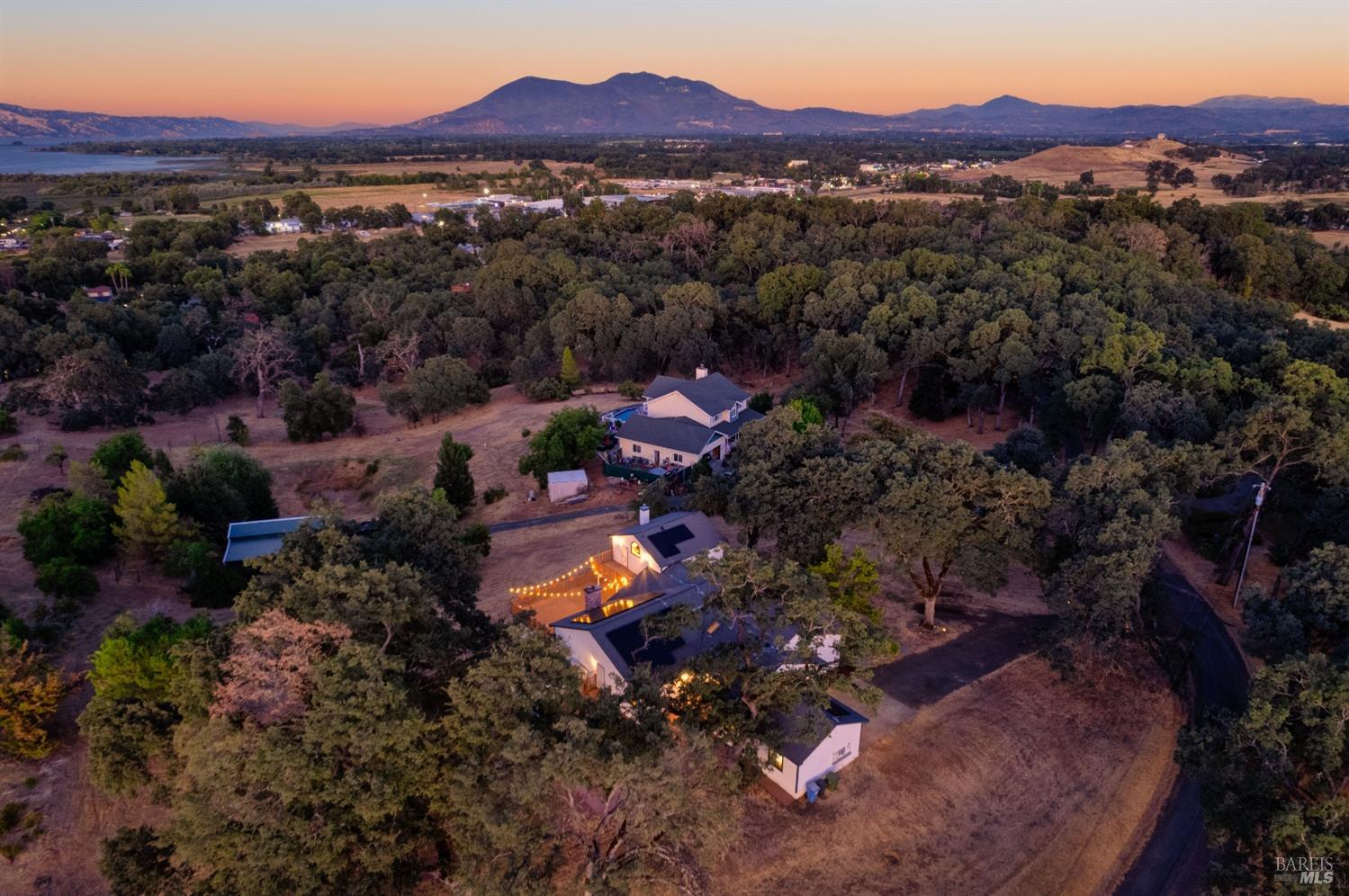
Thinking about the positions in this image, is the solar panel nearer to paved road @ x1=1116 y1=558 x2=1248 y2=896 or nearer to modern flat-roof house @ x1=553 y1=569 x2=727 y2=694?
modern flat-roof house @ x1=553 y1=569 x2=727 y2=694

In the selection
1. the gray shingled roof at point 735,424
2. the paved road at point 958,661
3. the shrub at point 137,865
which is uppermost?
Result: the gray shingled roof at point 735,424

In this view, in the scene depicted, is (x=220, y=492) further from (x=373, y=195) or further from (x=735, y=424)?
(x=373, y=195)

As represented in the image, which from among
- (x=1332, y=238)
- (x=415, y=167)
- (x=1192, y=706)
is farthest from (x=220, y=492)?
(x=415, y=167)

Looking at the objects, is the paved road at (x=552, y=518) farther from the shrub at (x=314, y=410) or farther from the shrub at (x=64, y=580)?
the shrub at (x=314, y=410)

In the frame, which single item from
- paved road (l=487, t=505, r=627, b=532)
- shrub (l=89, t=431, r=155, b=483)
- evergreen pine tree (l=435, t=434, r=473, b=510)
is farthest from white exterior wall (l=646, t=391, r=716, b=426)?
shrub (l=89, t=431, r=155, b=483)

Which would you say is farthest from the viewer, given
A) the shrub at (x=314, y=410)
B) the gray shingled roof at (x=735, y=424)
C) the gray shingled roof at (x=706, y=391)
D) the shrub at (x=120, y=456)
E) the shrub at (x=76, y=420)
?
the shrub at (x=76, y=420)

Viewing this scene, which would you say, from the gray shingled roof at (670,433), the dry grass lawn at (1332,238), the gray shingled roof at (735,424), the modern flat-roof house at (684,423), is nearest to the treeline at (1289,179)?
the dry grass lawn at (1332,238)

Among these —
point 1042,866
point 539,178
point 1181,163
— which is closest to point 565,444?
point 1042,866
